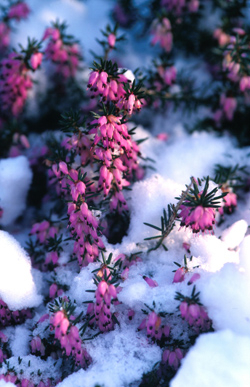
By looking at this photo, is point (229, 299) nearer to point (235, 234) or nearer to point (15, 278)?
point (235, 234)

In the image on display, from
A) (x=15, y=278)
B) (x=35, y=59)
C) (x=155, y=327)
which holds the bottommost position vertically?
(x=155, y=327)

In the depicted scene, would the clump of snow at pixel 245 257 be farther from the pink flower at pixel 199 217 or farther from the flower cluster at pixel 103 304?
the flower cluster at pixel 103 304

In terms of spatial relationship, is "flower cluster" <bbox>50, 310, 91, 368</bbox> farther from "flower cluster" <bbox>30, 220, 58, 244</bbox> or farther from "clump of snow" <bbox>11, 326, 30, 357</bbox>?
"flower cluster" <bbox>30, 220, 58, 244</bbox>

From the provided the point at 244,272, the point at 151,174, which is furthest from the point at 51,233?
the point at 244,272

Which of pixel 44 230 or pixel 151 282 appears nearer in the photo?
pixel 151 282

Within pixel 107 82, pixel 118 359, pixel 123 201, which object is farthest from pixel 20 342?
pixel 107 82
